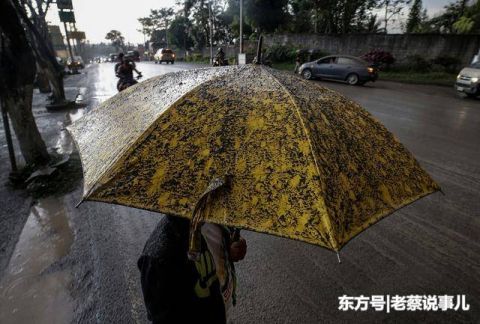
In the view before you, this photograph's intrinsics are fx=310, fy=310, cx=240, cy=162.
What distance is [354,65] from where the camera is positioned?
1684 centimetres

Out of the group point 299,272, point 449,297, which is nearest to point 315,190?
point 299,272

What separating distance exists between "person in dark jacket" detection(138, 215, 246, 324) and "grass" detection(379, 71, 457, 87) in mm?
20299

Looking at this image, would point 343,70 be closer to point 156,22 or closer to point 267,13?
point 267,13

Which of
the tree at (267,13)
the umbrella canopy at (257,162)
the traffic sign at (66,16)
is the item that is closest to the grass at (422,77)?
the tree at (267,13)

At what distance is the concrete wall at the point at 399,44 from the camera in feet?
67.9

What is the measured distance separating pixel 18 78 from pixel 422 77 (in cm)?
2136

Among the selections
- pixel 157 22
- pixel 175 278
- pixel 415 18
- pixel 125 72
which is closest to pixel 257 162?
pixel 175 278

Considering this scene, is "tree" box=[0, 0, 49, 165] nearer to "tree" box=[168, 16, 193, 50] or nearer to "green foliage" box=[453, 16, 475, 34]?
"green foliage" box=[453, 16, 475, 34]

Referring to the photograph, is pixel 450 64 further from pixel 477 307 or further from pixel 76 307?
pixel 76 307

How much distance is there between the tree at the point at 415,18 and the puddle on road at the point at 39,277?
29.8 m

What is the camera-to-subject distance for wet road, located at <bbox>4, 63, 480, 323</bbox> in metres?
2.74

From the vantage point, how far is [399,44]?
23.5m

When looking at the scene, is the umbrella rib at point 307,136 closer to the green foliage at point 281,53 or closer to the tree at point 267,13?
the green foliage at point 281,53

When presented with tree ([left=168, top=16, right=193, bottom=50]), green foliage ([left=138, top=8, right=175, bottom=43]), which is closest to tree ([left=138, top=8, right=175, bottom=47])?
green foliage ([left=138, top=8, right=175, bottom=43])
